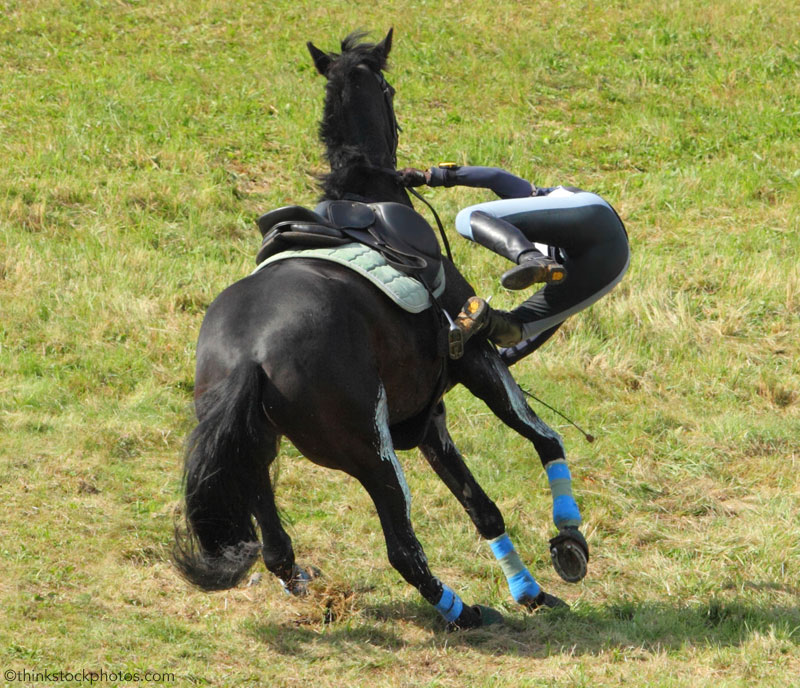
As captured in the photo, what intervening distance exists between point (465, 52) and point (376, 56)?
8.41 m

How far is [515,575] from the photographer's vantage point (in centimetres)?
550

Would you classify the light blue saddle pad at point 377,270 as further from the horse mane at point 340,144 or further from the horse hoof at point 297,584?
the horse hoof at point 297,584

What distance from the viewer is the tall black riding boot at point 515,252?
493 cm

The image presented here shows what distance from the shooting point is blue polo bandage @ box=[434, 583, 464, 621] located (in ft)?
16.6

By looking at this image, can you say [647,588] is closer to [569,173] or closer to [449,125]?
[569,173]

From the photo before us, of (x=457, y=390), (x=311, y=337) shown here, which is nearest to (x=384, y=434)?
(x=311, y=337)

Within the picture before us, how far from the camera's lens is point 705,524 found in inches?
254

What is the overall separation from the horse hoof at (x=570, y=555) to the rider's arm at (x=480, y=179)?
193cm

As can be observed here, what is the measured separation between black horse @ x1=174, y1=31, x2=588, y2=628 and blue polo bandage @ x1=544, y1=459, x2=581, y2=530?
1 centimetres

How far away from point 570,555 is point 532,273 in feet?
4.62

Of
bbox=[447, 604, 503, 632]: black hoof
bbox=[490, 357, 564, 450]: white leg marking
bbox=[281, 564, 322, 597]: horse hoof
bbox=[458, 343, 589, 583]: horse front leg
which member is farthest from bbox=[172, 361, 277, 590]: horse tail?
bbox=[490, 357, 564, 450]: white leg marking

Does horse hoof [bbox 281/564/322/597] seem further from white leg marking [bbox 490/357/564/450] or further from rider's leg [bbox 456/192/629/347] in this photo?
rider's leg [bbox 456/192/629/347]

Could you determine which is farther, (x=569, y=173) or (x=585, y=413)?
(x=569, y=173)

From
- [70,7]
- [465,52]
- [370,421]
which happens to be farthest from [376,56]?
[70,7]
